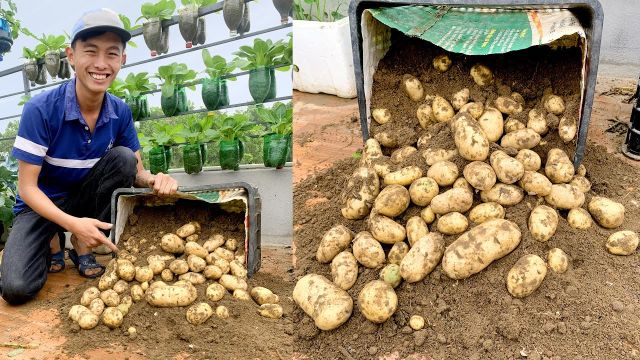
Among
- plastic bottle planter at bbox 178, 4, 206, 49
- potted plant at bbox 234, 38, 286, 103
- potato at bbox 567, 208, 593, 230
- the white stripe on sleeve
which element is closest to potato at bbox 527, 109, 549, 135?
potato at bbox 567, 208, 593, 230

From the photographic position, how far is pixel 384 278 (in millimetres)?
1597

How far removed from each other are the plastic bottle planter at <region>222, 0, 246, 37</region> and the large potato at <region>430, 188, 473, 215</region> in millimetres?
1658

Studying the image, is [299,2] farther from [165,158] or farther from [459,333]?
[459,333]

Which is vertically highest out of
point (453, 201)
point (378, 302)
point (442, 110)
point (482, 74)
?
point (482, 74)

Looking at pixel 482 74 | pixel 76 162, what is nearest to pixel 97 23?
pixel 76 162

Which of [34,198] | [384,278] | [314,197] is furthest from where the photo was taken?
[314,197]

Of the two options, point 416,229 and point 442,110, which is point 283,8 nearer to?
point 442,110

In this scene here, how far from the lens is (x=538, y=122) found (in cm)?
183

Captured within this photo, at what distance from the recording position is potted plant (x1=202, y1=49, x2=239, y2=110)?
2928mm

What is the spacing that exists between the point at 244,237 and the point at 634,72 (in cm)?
316

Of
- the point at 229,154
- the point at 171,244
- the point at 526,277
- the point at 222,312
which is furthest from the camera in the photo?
the point at 229,154

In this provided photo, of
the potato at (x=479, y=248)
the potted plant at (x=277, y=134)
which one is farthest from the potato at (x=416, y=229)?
the potted plant at (x=277, y=134)

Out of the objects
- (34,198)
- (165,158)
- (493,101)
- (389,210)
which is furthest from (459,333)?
(165,158)

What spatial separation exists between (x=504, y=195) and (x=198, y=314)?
0.98m
